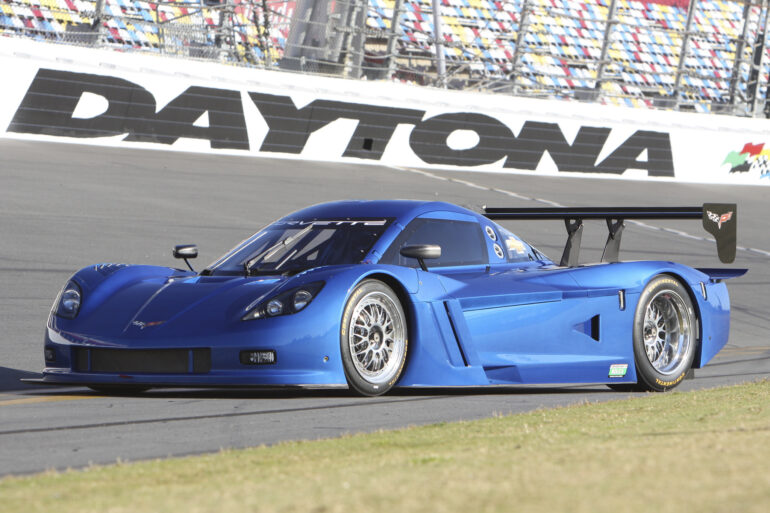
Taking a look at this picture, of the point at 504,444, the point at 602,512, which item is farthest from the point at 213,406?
the point at 602,512

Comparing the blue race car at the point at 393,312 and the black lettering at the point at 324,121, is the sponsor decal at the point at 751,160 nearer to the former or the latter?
the black lettering at the point at 324,121

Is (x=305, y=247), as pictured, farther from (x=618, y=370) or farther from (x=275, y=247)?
(x=618, y=370)

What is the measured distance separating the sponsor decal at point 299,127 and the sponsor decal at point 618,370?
12.9 m

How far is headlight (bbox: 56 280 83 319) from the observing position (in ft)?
21.8

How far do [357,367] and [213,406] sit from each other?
76 cm

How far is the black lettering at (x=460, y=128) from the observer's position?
2273cm

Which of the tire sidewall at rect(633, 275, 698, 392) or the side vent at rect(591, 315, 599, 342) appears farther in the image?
the tire sidewall at rect(633, 275, 698, 392)

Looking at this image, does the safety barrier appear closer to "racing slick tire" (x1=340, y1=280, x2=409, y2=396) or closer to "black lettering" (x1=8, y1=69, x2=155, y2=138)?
"black lettering" (x1=8, y1=69, x2=155, y2=138)

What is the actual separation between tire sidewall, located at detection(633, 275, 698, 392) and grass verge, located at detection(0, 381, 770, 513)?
239 cm

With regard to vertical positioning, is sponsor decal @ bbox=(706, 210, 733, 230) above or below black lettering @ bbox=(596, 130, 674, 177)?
above

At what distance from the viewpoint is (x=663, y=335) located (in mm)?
7777

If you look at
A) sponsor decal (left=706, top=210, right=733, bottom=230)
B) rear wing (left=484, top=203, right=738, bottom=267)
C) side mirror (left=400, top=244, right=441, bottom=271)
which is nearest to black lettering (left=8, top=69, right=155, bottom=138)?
rear wing (left=484, top=203, right=738, bottom=267)

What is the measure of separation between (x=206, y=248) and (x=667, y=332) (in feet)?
22.8

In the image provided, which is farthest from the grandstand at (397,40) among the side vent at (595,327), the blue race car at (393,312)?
the side vent at (595,327)
